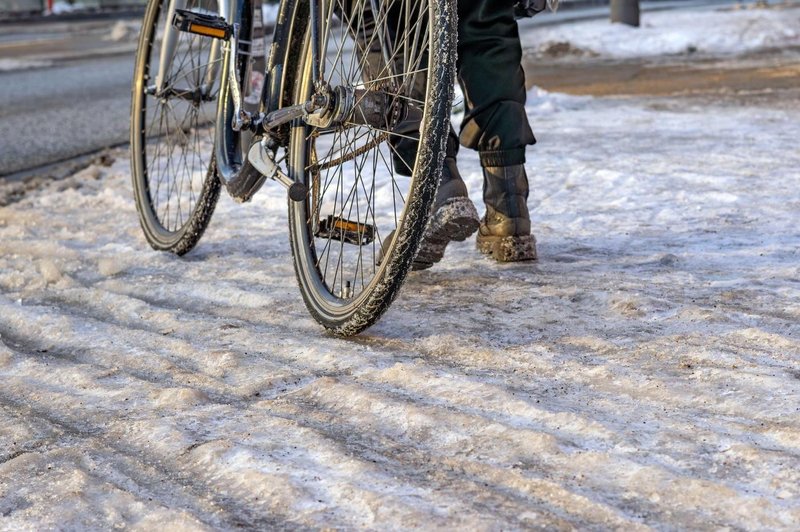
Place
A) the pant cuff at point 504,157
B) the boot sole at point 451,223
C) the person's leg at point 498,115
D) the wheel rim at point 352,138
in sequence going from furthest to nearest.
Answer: the pant cuff at point 504,157, the person's leg at point 498,115, the boot sole at point 451,223, the wheel rim at point 352,138

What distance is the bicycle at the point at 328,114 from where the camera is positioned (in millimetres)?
2580

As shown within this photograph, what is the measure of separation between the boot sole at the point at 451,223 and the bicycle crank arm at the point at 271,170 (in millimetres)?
367

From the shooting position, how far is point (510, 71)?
3.36 metres

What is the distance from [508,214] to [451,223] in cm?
33

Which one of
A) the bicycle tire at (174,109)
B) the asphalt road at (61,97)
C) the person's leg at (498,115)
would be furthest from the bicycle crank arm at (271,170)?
the asphalt road at (61,97)

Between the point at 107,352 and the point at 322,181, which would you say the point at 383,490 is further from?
the point at 322,181

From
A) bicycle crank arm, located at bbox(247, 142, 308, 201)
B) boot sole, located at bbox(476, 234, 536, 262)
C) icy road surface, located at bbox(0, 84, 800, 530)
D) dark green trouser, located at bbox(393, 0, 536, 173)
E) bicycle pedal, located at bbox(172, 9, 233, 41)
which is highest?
bicycle pedal, located at bbox(172, 9, 233, 41)

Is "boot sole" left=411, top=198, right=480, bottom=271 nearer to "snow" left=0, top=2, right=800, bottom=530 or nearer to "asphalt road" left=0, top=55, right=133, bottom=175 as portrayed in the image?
"snow" left=0, top=2, right=800, bottom=530

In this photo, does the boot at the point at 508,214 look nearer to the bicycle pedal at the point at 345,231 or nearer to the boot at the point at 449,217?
the boot at the point at 449,217

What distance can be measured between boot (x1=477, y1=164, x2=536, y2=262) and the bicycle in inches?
15.3

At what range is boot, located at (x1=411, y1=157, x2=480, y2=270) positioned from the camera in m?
3.23

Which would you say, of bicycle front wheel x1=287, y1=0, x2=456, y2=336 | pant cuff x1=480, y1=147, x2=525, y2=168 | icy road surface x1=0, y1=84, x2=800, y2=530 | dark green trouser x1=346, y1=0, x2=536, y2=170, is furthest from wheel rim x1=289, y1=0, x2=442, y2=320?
pant cuff x1=480, y1=147, x2=525, y2=168

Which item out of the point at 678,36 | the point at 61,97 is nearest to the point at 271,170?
the point at 61,97

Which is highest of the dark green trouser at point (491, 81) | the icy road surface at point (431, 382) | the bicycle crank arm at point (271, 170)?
the dark green trouser at point (491, 81)
